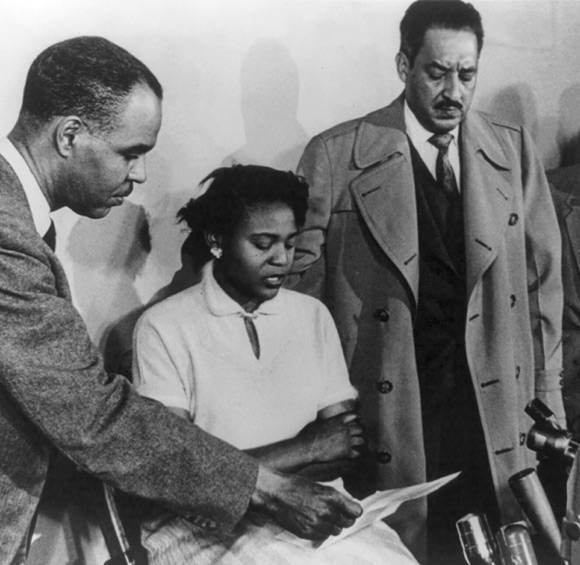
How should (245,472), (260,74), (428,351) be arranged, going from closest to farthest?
(245,472)
(260,74)
(428,351)

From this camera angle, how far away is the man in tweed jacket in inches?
41.6

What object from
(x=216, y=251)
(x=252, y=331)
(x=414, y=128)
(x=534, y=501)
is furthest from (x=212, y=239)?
(x=534, y=501)

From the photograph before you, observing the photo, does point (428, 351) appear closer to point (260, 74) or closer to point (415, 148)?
point (415, 148)

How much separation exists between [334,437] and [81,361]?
0.55m

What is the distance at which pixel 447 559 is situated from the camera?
1.59m

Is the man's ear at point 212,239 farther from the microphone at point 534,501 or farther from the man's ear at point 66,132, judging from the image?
the microphone at point 534,501

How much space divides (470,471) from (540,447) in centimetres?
39

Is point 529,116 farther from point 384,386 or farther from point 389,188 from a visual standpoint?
point 384,386

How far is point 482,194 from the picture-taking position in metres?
1.60

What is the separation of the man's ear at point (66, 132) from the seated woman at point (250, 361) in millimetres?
259

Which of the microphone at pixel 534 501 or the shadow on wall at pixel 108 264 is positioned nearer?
the microphone at pixel 534 501

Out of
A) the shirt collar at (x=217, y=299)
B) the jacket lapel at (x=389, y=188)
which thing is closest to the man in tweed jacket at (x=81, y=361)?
the shirt collar at (x=217, y=299)

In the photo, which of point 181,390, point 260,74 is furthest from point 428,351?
point 260,74

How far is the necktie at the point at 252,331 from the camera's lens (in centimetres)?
142
